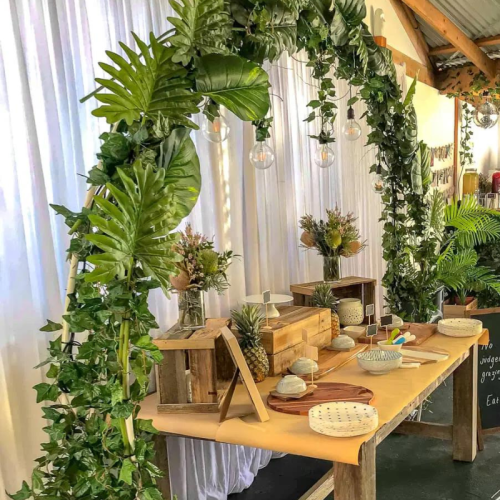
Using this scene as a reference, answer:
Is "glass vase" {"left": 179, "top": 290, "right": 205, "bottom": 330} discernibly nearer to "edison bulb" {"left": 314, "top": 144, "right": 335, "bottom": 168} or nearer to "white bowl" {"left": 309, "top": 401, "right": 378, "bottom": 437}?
"white bowl" {"left": 309, "top": 401, "right": 378, "bottom": 437}

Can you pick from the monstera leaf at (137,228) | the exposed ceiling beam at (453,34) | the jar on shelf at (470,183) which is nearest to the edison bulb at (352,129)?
the monstera leaf at (137,228)

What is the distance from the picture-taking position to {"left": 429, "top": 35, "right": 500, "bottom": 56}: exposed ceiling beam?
6262 mm

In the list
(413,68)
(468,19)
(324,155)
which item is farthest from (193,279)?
(468,19)

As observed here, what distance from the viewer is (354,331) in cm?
275

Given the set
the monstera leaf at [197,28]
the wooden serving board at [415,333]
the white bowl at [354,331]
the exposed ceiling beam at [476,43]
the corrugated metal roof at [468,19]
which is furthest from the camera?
the exposed ceiling beam at [476,43]

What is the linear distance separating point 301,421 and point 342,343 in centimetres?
81

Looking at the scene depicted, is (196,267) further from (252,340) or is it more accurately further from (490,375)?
(490,375)

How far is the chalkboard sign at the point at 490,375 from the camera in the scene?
10.4ft

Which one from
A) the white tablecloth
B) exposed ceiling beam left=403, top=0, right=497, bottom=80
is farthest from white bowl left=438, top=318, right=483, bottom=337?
exposed ceiling beam left=403, top=0, right=497, bottom=80

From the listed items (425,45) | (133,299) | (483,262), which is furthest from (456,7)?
(133,299)

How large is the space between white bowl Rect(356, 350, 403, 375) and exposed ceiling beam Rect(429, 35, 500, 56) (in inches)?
198

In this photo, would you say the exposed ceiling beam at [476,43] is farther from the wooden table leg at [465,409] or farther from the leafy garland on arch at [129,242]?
the leafy garland on arch at [129,242]

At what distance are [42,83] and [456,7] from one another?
5.06 meters

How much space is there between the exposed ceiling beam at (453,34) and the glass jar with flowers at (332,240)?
2659 millimetres
